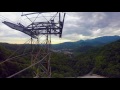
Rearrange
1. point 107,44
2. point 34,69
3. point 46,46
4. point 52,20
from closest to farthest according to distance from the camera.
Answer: point 52,20 → point 46,46 → point 34,69 → point 107,44

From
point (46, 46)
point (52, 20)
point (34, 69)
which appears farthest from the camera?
point (34, 69)

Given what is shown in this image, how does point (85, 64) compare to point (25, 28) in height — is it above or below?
below
